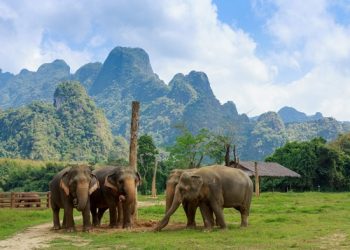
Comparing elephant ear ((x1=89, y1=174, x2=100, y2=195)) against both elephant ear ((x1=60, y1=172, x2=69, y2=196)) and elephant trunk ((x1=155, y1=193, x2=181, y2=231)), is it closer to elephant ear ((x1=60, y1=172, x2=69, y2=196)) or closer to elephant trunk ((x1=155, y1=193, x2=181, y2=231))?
elephant ear ((x1=60, y1=172, x2=69, y2=196))

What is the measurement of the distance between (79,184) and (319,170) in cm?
5374

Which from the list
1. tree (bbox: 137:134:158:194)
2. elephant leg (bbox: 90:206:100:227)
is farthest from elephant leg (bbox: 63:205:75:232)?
tree (bbox: 137:134:158:194)

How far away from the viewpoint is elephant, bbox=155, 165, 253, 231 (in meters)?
14.6

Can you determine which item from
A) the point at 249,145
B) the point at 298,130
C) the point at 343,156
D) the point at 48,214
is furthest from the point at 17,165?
the point at 298,130

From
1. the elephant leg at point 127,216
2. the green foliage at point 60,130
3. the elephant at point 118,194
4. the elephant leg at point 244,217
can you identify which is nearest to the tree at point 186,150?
the elephant at point 118,194

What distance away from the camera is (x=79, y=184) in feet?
48.7

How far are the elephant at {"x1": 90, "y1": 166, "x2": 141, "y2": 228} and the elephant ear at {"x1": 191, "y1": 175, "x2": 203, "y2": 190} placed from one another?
84.5 inches

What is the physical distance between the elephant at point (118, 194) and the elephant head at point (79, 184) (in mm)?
601

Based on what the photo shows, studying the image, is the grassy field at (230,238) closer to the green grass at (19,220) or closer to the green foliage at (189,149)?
the green grass at (19,220)

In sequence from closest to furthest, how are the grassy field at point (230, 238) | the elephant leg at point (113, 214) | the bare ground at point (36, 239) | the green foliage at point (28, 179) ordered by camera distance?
the grassy field at point (230, 238) < the bare ground at point (36, 239) < the elephant leg at point (113, 214) < the green foliage at point (28, 179)

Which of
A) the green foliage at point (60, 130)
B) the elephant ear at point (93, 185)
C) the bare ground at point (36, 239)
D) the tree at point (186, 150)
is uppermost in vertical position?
the green foliage at point (60, 130)

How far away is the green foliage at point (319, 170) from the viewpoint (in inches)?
2491

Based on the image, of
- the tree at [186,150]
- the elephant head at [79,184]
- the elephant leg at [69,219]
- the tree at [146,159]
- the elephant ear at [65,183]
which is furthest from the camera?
the tree at [146,159]

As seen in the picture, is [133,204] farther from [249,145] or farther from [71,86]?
[249,145]
